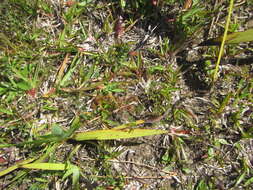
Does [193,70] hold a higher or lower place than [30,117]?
higher

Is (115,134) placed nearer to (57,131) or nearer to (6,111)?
(57,131)

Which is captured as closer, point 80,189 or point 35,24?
point 80,189

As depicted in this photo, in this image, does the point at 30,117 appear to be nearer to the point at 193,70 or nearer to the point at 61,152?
the point at 61,152

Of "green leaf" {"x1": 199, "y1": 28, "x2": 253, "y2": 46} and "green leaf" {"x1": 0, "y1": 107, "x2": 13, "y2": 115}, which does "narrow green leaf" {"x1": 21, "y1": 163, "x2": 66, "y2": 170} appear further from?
"green leaf" {"x1": 199, "y1": 28, "x2": 253, "y2": 46}

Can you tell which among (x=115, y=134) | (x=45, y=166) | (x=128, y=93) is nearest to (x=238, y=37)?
(x=128, y=93)

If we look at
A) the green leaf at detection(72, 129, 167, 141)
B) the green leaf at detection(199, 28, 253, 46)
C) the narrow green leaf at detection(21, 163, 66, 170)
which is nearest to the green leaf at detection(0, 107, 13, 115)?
the narrow green leaf at detection(21, 163, 66, 170)

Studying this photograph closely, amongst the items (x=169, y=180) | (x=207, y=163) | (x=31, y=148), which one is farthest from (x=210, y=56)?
(x=31, y=148)

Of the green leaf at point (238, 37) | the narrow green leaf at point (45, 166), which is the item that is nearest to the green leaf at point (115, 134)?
the narrow green leaf at point (45, 166)
